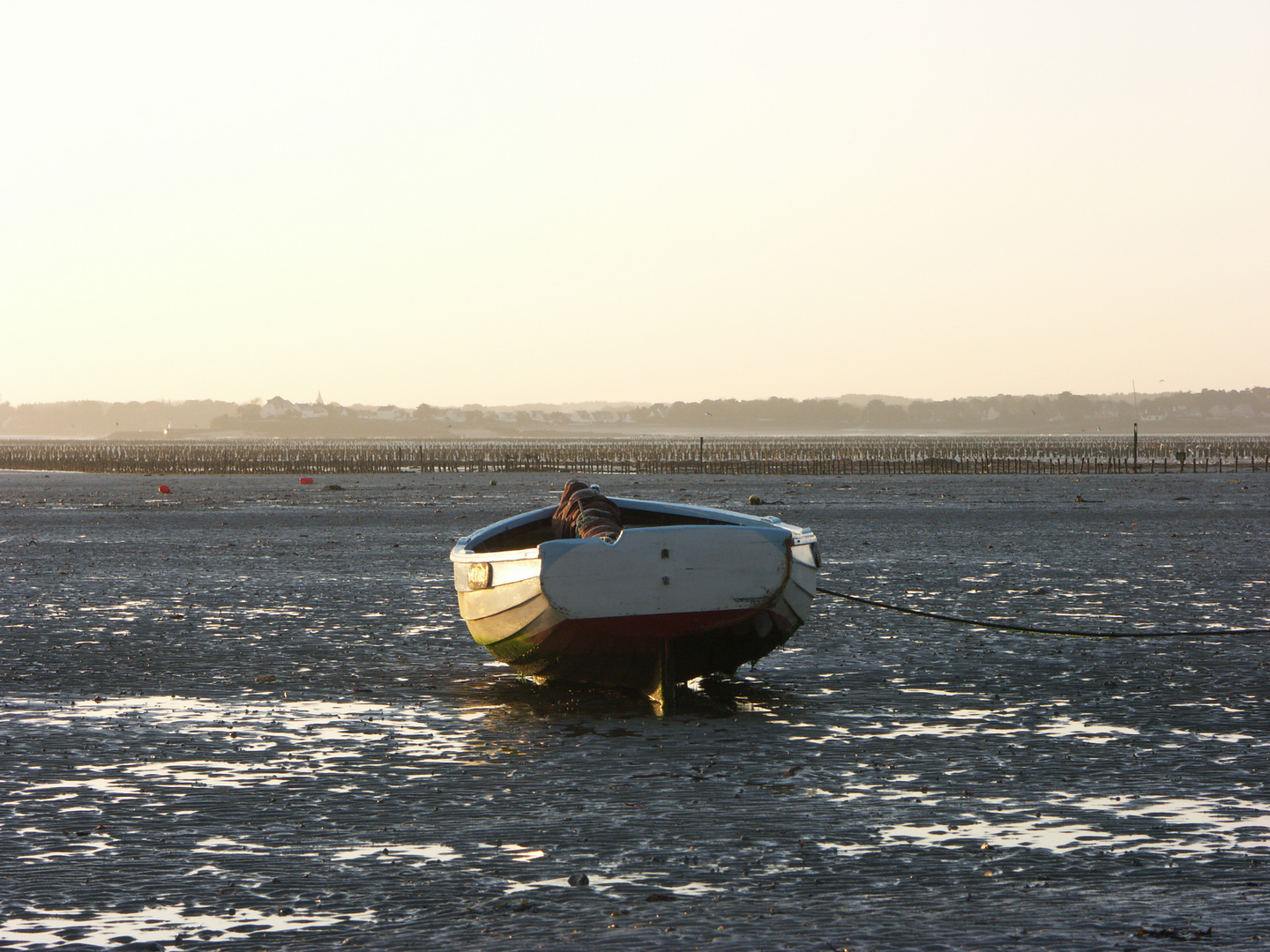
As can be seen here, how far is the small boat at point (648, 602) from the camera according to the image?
12.0 meters

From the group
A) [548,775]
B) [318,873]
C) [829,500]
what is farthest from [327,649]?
[829,500]

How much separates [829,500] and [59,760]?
47313 mm

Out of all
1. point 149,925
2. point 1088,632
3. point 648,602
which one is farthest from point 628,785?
point 1088,632

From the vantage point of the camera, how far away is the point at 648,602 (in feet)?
39.3

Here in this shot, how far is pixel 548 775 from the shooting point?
990 cm

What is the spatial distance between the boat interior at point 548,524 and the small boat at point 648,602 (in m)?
2.41

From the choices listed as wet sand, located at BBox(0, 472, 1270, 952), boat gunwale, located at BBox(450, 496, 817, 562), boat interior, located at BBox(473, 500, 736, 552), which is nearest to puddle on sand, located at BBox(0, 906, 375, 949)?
wet sand, located at BBox(0, 472, 1270, 952)

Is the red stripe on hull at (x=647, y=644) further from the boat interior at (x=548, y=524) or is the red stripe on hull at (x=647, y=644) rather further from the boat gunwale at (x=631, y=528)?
the boat interior at (x=548, y=524)

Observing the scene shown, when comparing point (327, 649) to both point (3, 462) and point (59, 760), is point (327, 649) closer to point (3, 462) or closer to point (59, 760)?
point (59, 760)

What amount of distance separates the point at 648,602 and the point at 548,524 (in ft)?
13.8

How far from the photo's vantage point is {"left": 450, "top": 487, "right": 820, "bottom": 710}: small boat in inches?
472

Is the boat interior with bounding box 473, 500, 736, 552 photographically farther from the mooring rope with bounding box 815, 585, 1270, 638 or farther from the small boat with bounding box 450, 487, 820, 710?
the small boat with bounding box 450, 487, 820, 710

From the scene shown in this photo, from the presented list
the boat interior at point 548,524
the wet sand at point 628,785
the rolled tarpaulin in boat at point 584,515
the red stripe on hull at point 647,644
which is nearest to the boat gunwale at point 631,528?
the boat interior at point 548,524

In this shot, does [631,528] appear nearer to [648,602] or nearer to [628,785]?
[648,602]
